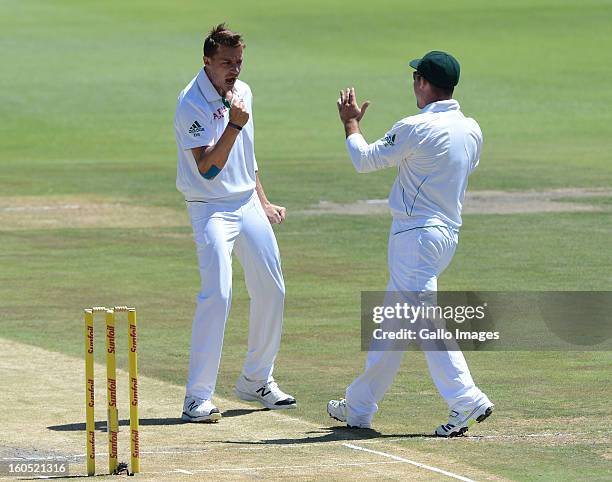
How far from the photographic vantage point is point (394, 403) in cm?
1049

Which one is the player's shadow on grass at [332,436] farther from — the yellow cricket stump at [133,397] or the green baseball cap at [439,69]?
the green baseball cap at [439,69]

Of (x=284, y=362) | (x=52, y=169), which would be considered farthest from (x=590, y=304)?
(x=52, y=169)

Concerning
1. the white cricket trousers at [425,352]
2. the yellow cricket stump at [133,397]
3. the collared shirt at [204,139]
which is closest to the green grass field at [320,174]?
the white cricket trousers at [425,352]

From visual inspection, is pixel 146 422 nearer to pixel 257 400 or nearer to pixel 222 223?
pixel 257 400

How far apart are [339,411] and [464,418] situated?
2.72 ft

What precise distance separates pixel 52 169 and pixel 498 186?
8452mm

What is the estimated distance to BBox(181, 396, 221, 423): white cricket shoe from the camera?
32.6ft

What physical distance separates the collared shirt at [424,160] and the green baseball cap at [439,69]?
0.13 m

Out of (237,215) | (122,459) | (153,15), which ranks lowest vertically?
(122,459)

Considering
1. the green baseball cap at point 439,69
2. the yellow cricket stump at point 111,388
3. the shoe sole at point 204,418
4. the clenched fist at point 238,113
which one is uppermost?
the green baseball cap at point 439,69

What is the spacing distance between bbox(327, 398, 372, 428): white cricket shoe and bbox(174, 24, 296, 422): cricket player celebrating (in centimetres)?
68

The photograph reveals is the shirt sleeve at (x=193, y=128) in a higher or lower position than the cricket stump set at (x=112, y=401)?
higher

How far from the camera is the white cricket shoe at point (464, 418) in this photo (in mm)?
9242

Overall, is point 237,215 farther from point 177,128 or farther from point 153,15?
point 153,15
